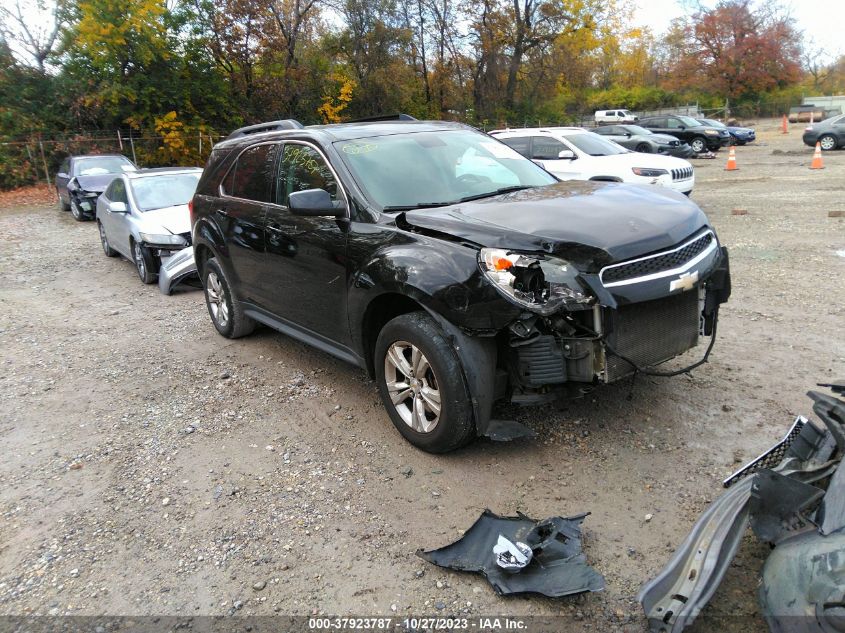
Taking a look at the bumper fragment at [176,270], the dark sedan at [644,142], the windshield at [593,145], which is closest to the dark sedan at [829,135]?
the dark sedan at [644,142]

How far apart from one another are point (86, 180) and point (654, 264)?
1724 cm

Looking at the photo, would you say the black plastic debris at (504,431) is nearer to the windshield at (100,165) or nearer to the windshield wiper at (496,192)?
the windshield wiper at (496,192)

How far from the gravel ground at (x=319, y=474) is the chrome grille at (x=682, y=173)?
17.9 ft

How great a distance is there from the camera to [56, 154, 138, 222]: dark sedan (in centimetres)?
1630

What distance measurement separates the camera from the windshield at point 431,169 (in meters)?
4.11

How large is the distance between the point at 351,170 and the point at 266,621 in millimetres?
2771

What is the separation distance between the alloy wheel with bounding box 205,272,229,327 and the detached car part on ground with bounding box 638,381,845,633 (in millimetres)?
4705

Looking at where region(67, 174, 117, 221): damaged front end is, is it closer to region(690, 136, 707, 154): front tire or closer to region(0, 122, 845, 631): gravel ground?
region(0, 122, 845, 631): gravel ground

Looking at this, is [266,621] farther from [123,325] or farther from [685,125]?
[685,125]

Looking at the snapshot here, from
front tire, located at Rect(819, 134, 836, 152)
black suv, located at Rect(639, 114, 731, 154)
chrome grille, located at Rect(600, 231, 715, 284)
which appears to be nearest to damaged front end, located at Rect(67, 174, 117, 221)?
chrome grille, located at Rect(600, 231, 715, 284)

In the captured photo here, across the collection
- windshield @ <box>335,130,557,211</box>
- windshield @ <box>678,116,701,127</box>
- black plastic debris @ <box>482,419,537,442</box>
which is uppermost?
windshield @ <box>678,116,701,127</box>

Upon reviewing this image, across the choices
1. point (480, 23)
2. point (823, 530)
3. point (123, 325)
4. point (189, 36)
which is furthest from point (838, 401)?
point (480, 23)

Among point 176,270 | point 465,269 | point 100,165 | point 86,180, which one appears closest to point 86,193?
point 86,180

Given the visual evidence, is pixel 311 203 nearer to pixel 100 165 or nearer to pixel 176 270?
pixel 176 270
